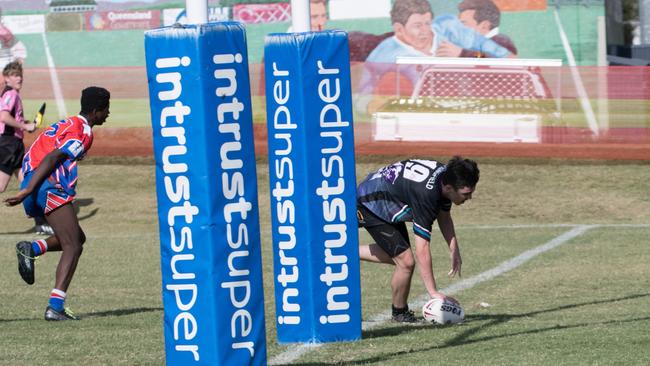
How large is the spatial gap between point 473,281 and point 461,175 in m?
4.08

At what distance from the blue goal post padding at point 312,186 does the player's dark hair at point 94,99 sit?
2.05 m

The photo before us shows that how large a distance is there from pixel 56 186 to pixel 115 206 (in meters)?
10.8

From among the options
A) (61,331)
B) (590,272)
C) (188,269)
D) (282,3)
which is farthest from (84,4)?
(188,269)

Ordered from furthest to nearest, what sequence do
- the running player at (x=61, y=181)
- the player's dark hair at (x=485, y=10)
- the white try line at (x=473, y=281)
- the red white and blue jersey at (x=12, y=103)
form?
the player's dark hair at (x=485, y=10) → the red white and blue jersey at (x=12, y=103) → the running player at (x=61, y=181) → the white try line at (x=473, y=281)

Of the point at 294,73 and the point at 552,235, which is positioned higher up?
the point at 294,73

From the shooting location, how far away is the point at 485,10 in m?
31.3

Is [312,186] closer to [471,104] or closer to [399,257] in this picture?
[399,257]

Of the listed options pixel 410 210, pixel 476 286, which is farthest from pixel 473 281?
pixel 410 210

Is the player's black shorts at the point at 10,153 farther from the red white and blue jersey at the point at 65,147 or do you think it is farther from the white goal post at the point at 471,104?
the red white and blue jersey at the point at 65,147

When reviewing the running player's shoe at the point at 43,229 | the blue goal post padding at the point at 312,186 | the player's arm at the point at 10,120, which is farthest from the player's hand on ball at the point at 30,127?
the blue goal post padding at the point at 312,186

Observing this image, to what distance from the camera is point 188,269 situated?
719 cm

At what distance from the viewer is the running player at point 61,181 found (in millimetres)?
10625

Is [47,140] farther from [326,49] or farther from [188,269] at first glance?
[188,269]

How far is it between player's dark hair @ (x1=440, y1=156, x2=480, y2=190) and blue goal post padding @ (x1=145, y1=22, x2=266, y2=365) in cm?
271
